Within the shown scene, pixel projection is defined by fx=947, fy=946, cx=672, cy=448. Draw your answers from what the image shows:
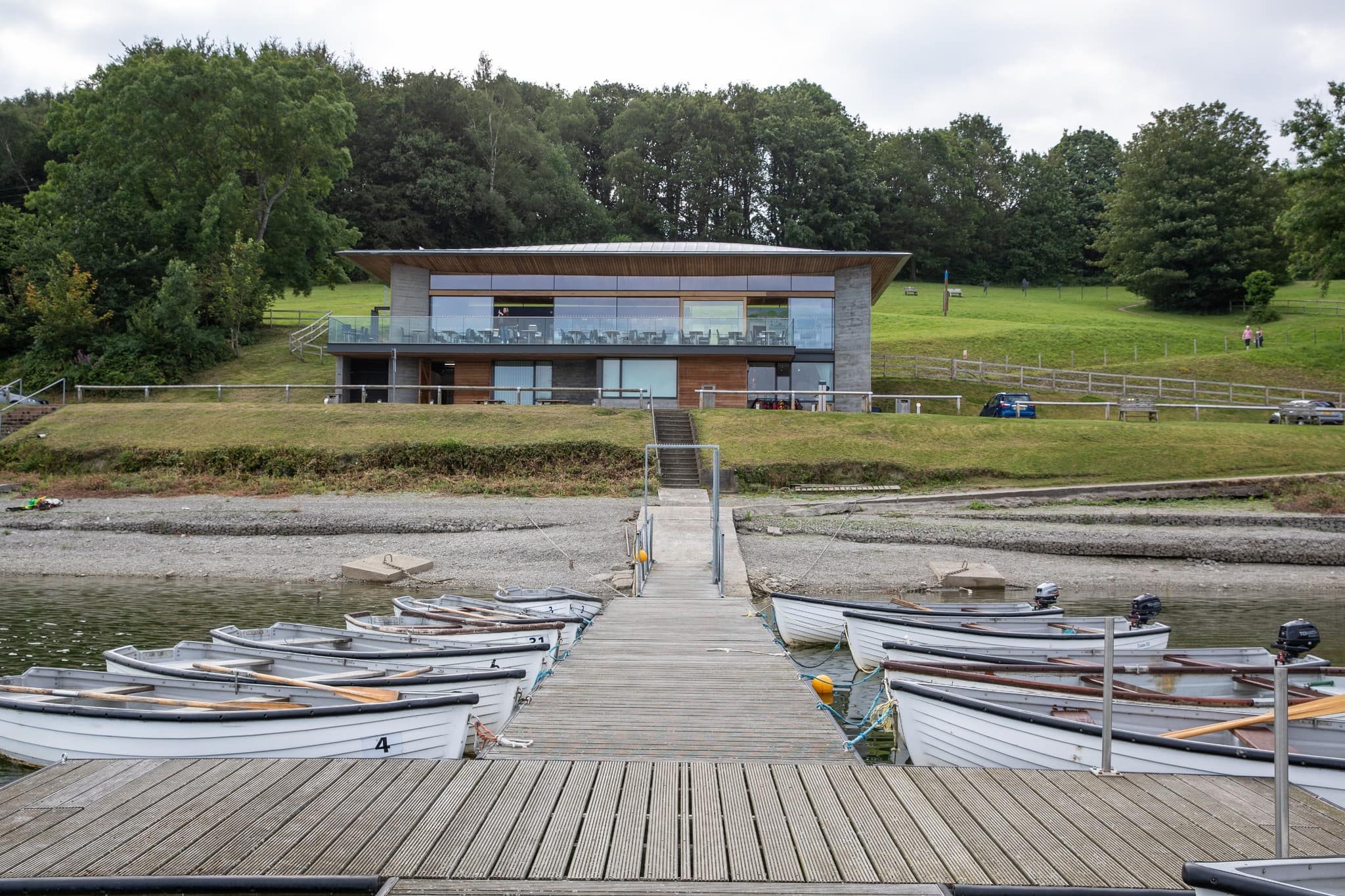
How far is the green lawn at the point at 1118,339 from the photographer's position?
52812mm

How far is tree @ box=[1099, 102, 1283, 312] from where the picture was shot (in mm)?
75438

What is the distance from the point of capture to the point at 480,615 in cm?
1420

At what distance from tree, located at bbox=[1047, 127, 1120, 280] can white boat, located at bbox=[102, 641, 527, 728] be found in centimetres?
9399

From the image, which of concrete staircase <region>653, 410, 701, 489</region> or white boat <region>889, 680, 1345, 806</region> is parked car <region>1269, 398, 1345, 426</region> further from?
white boat <region>889, 680, 1345, 806</region>

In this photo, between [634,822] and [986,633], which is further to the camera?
[986,633]

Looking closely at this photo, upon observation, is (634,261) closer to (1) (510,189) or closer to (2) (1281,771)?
(2) (1281,771)

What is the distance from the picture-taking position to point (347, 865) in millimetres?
5309

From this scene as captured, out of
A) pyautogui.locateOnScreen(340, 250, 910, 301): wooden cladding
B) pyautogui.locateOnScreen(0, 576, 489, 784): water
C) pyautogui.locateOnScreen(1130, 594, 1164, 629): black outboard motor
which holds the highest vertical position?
pyautogui.locateOnScreen(340, 250, 910, 301): wooden cladding

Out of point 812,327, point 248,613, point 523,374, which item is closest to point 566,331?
point 523,374

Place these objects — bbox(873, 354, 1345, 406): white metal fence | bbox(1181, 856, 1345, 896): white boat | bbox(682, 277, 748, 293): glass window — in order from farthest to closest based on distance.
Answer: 1. bbox(873, 354, 1345, 406): white metal fence
2. bbox(682, 277, 748, 293): glass window
3. bbox(1181, 856, 1345, 896): white boat

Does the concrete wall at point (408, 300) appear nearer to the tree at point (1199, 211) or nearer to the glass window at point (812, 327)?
the glass window at point (812, 327)

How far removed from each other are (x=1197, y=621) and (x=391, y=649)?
565 inches

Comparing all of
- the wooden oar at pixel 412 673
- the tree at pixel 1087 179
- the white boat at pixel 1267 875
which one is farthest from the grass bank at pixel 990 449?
the tree at pixel 1087 179

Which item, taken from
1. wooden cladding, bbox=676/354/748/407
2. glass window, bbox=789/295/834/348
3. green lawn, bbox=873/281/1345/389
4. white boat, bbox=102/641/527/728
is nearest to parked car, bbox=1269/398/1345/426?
green lawn, bbox=873/281/1345/389
